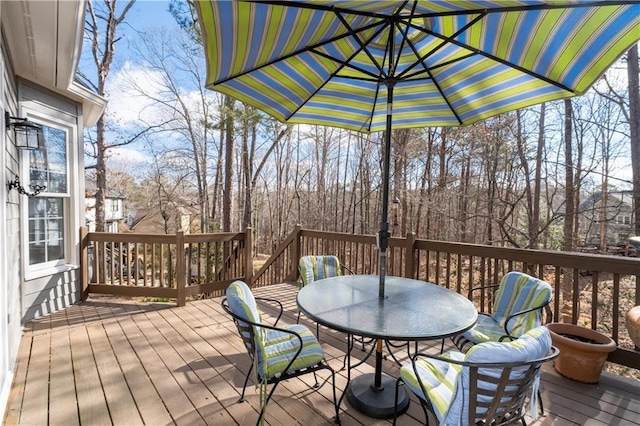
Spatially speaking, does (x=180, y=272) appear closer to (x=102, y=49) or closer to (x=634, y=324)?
(x=634, y=324)

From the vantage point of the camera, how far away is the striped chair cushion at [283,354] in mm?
1923

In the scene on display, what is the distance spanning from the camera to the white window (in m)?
3.89

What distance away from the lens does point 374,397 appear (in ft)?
7.47

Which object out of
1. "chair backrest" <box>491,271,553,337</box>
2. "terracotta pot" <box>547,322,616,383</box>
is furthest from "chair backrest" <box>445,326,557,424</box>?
"terracotta pot" <box>547,322,616,383</box>

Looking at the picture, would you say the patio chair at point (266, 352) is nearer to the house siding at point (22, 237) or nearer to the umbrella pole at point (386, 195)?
the umbrella pole at point (386, 195)

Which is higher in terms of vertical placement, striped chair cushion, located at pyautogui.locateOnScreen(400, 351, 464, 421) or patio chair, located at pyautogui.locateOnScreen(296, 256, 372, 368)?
patio chair, located at pyautogui.locateOnScreen(296, 256, 372, 368)

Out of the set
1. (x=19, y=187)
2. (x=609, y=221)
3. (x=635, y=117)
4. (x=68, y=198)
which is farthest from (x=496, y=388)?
(x=609, y=221)

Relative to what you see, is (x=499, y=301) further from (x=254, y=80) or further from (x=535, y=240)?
(x=535, y=240)

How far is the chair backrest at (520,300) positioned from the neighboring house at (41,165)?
382 cm

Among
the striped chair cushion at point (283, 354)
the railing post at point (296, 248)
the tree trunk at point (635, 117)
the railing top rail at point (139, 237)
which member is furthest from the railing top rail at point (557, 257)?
the tree trunk at point (635, 117)

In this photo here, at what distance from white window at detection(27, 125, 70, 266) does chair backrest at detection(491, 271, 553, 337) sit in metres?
5.17

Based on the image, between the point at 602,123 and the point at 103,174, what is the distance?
1475 cm

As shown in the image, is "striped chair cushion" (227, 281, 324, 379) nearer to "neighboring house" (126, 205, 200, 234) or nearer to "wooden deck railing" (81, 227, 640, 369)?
"wooden deck railing" (81, 227, 640, 369)

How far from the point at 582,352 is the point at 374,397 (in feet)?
5.76
